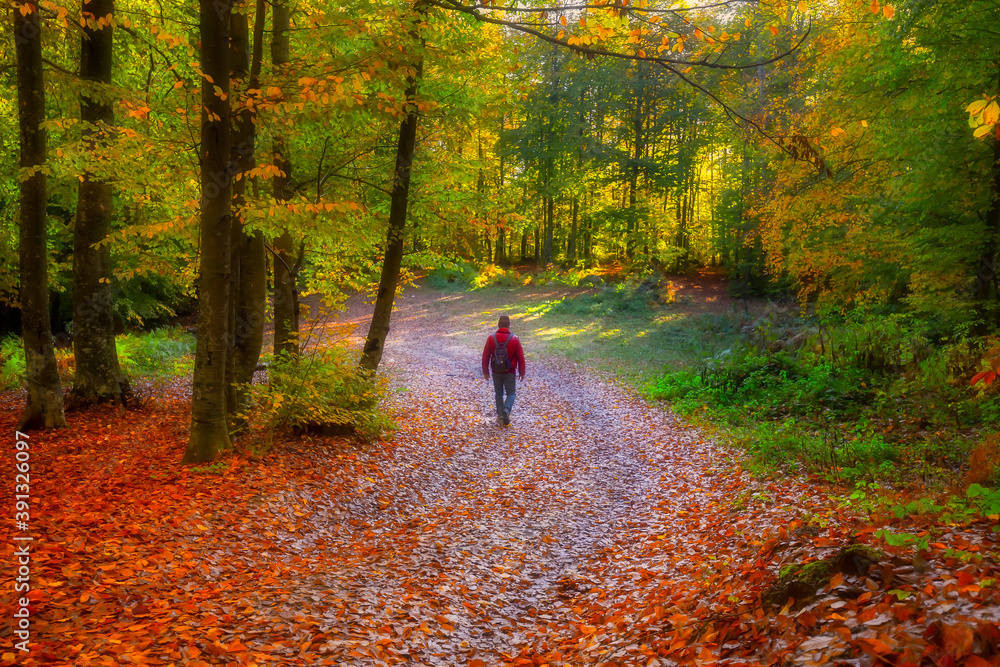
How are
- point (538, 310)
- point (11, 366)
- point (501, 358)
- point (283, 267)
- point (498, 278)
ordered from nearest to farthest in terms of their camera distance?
1. point (283, 267)
2. point (501, 358)
3. point (11, 366)
4. point (538, 310)
5. point (498, 278)

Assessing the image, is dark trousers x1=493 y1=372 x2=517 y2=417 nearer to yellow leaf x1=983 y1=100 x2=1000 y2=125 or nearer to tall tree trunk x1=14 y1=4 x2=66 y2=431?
tall tree trunk x1=14 y1=4 x2=66 y2=431

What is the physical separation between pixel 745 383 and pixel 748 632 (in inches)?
339

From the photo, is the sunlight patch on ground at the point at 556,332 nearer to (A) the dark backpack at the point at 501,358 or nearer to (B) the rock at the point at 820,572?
(A) the dark backpack at the point at 501,358

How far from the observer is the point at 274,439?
834 cm

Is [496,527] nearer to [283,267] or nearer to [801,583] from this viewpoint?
[801,583]

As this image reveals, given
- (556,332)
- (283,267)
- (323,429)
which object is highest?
(283,267)

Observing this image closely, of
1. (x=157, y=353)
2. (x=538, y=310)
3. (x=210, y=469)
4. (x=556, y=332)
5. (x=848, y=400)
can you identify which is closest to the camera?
(x=210, y=469)

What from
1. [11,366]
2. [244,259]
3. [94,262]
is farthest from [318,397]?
[11,366]

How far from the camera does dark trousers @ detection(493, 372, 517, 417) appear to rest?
1118 centimetres

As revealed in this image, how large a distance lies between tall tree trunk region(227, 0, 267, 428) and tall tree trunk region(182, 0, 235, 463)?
0.41 meters

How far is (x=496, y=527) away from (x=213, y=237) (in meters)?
5.01

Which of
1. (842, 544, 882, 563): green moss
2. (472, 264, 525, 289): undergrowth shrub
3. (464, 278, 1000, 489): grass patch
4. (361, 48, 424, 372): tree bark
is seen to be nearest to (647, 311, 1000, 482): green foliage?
(464, 278, 1000, 489): grass patch

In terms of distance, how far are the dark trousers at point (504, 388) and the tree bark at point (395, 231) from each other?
2502mm

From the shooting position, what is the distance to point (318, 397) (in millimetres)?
8586
